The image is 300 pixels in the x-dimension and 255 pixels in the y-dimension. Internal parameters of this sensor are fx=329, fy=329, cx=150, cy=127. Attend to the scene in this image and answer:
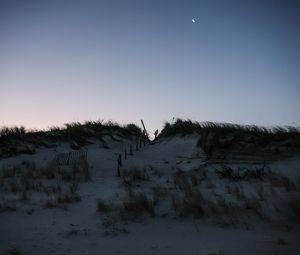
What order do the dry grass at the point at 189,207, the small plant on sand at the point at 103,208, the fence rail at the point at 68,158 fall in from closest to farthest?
the dry grass at the point at 189,207 → the small plant on sand at the point at 103,208 → the fence rail at the point at 68,158

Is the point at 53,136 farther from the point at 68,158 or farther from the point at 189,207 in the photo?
Result: the point at 189,207

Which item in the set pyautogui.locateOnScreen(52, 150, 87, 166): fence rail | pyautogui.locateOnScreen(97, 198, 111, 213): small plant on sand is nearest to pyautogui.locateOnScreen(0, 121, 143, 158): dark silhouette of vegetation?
pyautogui.locateOnScreen(52, 150, 87, 166): fence rail

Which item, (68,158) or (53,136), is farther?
(53,136)

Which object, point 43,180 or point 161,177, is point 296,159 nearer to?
point 161,177

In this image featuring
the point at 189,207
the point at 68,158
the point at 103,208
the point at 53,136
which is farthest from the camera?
the point at 53,136

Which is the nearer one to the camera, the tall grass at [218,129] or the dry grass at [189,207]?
the dry grass at [189,207]

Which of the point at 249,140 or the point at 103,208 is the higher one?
the point at 249,140

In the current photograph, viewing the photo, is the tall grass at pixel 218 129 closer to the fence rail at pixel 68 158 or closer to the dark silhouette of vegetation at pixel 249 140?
Result: the dark silhouette of vegetation at pixel 249 140

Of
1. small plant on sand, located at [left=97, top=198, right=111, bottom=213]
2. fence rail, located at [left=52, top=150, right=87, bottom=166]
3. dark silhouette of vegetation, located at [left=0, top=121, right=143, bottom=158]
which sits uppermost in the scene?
dark silhouette of vegetation, located at [left=0, top=121, right=143, bottom=158]

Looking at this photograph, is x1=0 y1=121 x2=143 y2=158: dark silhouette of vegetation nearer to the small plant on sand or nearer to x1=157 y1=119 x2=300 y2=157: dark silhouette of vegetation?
x1=157 y1=119 x2=300 y2=157: dark silhouette of vegetation

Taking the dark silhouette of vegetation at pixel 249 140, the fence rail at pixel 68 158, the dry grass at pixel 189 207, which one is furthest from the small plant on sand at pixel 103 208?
the dark silhouette of vegetation at pixel 249 140

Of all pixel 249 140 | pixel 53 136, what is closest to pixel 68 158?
pixel 53 136

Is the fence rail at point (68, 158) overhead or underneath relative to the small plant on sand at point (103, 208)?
overhead

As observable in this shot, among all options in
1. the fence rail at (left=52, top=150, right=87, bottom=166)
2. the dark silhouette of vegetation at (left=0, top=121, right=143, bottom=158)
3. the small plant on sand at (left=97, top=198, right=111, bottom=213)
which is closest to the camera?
the small plant on sand at (left=97, top=198, right=111, bottom=213)
